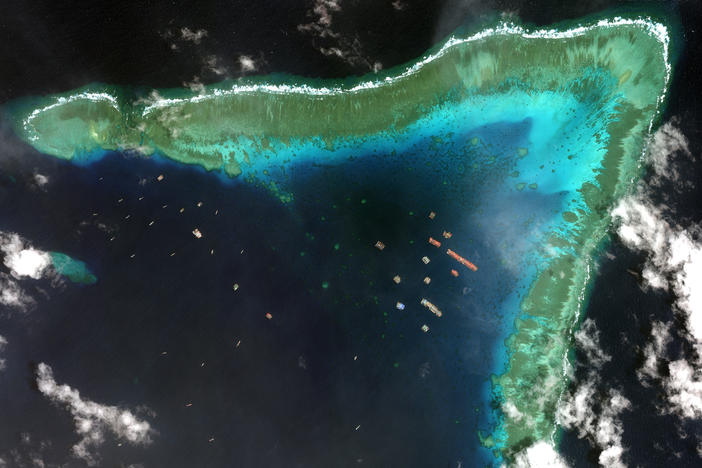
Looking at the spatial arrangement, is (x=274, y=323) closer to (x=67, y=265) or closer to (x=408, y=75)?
(x=67, y=265)

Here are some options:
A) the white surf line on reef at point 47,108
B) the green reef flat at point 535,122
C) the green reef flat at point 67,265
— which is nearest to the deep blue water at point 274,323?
the green reef flat at point 67,265

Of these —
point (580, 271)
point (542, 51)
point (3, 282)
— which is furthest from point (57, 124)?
point (580, 271)

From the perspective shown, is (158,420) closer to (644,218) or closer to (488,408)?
(488,408)

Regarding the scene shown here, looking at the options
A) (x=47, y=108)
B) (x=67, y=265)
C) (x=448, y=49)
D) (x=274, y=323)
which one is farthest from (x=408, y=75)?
(x=67, y=265)

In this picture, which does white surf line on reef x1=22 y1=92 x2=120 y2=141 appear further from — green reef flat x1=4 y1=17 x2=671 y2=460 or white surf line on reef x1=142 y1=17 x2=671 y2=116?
green reef flat x1=4 y1=17 x2=671 y2=460

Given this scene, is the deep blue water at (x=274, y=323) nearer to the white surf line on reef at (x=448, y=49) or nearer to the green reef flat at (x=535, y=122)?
the green reef flat at (x=535, y=122)

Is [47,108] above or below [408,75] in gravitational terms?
below
